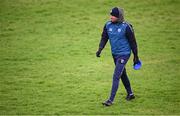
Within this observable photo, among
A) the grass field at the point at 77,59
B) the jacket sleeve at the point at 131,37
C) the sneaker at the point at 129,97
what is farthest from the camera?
the sneaker at the point at 129,97

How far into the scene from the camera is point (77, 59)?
18.2 meters

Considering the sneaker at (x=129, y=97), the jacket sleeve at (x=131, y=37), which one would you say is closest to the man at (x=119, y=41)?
the jacket sleeve at (x=131, y=37)

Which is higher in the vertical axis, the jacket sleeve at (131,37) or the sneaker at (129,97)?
the jacket sleeve at (131,37)

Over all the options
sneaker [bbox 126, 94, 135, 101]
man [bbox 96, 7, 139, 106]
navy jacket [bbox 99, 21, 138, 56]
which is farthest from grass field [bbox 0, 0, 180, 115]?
navy jacket [bbox 99, 21, 138, 56]

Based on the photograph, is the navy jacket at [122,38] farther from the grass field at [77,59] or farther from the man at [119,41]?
the grass field at [77,59]

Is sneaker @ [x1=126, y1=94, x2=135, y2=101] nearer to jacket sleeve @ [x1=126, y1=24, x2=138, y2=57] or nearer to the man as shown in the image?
the man

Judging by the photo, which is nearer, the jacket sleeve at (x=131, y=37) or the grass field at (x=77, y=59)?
the jacket sleeve at (x=131, y=37)

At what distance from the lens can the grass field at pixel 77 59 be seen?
12.9 meters

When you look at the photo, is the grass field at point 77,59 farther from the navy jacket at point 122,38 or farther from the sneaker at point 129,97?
the navy jacket at point 122,38

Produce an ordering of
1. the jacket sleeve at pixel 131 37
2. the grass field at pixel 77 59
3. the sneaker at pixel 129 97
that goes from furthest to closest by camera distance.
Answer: the sneaker at pixel 129 97
the grass field at pixel 77 59
the jacket sleeve at pixel 131 37

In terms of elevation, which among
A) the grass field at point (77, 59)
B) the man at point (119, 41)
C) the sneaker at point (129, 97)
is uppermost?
the man at point (119, 41)

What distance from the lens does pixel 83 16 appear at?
24.0 meters

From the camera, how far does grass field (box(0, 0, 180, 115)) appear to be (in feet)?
42.4

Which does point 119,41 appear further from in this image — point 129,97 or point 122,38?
point 129,97
